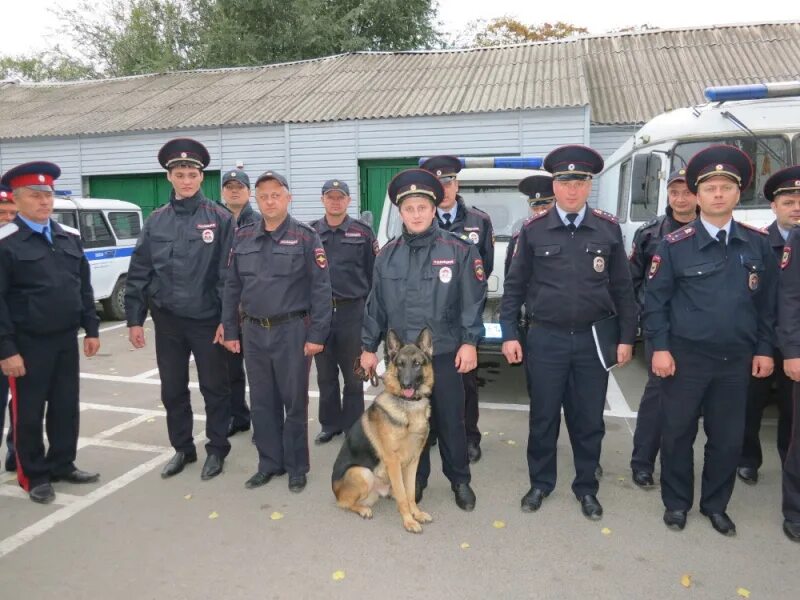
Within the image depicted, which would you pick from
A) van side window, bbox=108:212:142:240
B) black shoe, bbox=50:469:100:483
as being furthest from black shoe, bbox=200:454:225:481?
van side window, bbox=108:212:142:240

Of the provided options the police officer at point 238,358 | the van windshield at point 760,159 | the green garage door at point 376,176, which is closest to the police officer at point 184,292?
the police officer at point 238,358

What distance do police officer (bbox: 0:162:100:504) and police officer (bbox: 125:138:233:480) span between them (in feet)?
1.37

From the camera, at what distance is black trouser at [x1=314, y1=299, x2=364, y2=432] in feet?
16.4

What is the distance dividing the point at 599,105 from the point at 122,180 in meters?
11.7

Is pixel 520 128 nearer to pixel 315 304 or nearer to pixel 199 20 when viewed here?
pixel 315 304

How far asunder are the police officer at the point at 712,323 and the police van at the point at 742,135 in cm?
247

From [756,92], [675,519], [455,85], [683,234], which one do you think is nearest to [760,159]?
[756,92]

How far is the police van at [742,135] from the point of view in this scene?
532 cm

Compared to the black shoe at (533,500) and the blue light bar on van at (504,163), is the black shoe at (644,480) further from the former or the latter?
the blue light bar on van at (504,163)

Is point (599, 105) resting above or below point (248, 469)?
above

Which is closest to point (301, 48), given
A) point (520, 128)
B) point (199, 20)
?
point (199, 20)

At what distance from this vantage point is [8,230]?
146 inches

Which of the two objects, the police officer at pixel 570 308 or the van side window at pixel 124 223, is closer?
the police officer at pixel 570 308

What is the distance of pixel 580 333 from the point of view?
139 inches
